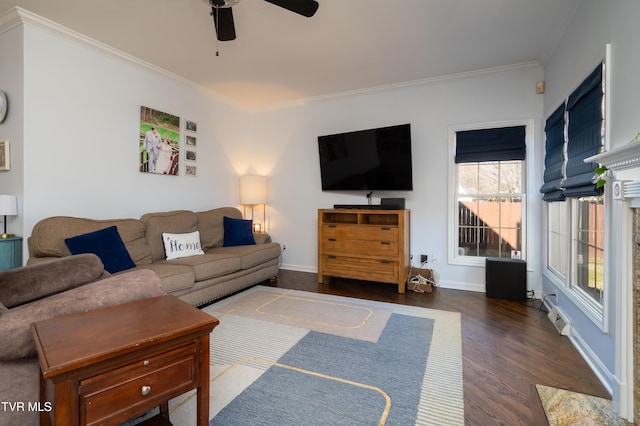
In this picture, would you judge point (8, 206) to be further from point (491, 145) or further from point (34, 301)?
point (491, 145)

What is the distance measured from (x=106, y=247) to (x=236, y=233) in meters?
1.60

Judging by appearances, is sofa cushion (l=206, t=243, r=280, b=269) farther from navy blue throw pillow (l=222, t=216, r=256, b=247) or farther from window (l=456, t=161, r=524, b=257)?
window (l=456, t=161, r=524, b=257)

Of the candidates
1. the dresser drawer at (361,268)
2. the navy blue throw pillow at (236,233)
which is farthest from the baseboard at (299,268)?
the navy blue throw pillow at (236,233)

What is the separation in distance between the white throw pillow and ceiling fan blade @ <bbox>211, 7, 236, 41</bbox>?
205 centimetres

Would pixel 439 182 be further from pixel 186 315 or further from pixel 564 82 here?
pixel 186 315

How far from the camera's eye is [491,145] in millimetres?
3568

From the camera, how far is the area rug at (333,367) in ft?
4.94

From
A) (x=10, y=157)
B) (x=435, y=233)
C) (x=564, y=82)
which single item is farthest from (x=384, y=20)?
(x=10, y=157)

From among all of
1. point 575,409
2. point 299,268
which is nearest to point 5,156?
point 299,268

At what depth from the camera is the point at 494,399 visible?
1633mm

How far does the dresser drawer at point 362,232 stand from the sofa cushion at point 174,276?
179 cm

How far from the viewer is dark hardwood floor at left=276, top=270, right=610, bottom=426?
1584 mm

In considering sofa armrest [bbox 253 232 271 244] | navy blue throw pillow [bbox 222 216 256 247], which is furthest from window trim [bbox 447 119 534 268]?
navy blue throw pillow [bbox 222 216 256 247]

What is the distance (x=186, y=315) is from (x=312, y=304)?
6.66 feet
